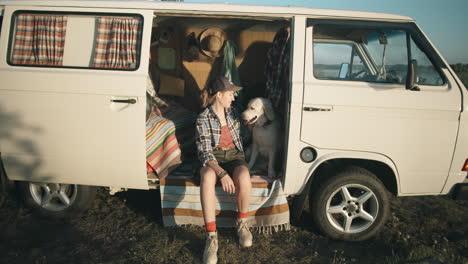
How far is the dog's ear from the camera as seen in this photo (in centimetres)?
326

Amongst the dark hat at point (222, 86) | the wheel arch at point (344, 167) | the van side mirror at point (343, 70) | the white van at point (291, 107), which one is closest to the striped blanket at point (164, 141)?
the white van at point (291, 107)

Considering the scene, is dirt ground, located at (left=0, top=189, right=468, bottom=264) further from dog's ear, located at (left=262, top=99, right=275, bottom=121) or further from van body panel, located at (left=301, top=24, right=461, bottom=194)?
dog's ear, located at (left=262, top=99, right=275, bottom=121)

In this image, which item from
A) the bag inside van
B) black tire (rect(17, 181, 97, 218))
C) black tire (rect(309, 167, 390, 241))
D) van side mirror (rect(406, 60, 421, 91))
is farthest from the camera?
black tire (rect(17, 181, 97, 218))

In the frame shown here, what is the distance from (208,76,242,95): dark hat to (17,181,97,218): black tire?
5.74 ft

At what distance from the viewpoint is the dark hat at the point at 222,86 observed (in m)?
3.14

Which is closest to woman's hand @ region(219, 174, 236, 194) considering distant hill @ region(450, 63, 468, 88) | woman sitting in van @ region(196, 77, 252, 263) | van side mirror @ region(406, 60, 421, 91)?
woman sitting in van @ region(196, 77, 252, 263)

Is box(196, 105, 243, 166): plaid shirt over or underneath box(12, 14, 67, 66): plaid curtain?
underneath

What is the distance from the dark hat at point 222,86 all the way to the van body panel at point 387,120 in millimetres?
750

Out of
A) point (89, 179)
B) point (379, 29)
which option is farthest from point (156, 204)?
point (379, 29)

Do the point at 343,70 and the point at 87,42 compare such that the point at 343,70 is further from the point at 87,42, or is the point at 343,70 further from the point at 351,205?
the point at 87,42

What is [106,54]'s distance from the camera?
297 cm

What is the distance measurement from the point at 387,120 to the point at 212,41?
8.94 ft

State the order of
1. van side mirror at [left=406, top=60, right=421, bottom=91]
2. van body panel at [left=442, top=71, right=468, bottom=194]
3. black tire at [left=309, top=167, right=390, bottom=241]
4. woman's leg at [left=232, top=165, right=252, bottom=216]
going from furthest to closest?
black tire at [left=309, top=167, right=390, bottom=241]
woman's leg at [left=232, top=165, right=252, bottom=216]
van body panel at [left=442, top=71, right=468, bottom=194]
van side mirror at [left=406, top=60, right=421, bottom=91]

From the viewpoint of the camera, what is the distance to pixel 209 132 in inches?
125
